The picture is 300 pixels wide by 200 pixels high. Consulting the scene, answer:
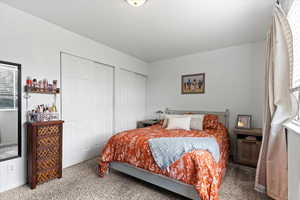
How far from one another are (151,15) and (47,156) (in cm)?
267

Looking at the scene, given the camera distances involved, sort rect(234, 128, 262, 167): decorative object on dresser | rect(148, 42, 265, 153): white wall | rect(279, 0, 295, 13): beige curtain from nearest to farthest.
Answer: rect(279, 0, 295, 13): beige curtain, rect(234, 128, 262, 167): decorative object on dresser, rect(148, 42, 265, 153): white wall

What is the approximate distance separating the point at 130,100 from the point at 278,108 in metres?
3.34

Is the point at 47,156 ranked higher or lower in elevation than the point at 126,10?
lower

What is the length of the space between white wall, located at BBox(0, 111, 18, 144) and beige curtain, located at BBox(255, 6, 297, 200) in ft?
11.6

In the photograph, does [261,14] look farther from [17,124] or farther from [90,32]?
[17,124]

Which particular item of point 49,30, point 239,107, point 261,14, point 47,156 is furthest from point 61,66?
point 239,107

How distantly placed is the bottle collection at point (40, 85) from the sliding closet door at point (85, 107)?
228 mm

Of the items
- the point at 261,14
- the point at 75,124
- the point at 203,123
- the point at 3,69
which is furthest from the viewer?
the point at 203,123

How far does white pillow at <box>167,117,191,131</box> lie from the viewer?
321cm

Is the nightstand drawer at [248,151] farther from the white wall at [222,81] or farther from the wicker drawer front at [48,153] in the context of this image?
the wicker drawer front at [48,153]

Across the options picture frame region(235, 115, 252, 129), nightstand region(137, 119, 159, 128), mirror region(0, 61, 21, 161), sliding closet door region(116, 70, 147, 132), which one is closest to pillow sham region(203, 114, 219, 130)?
picture frame region(235, 115, 252, 129)

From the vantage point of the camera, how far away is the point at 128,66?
4.28 metres

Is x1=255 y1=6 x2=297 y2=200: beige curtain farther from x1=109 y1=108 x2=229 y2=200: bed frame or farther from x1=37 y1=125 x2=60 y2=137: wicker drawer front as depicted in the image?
x1=37 y1=125 x2=60 y2=137: wicker drawer front

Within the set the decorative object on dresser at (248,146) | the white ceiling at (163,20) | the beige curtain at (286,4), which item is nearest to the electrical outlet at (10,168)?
the white ceiling at (163,20)
